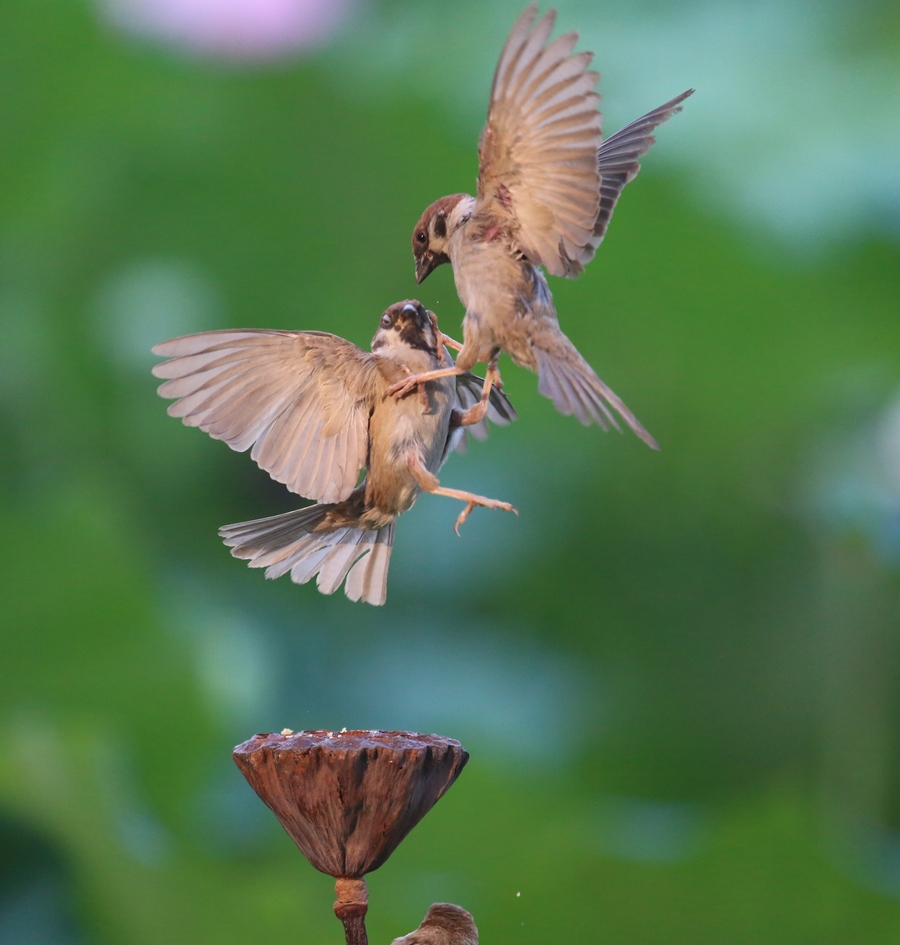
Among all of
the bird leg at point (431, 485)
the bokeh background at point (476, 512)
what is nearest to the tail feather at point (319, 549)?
the bird leg at point (431, 485)

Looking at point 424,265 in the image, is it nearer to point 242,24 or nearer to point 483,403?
point 483,403

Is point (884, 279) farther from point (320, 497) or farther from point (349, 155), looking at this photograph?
point (320, 497)

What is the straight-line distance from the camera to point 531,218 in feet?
4.13

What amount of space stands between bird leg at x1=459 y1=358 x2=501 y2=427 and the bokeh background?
1.03m

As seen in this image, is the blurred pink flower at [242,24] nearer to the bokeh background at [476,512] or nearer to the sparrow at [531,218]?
the bokeh background at [476,512]

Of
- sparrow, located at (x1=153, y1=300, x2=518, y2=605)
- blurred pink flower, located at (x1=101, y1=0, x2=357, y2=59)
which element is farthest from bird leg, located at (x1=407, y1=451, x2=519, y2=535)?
blurred pink flower, located at (x1=101, y1=0, x2=357, y2=59)

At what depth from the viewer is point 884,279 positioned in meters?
2.47

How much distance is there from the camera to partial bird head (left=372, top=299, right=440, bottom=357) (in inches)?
53.5

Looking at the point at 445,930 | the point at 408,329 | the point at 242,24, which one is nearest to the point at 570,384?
the point at 408,329

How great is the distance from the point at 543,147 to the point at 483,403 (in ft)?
1.01

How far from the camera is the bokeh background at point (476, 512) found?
2.35 metres

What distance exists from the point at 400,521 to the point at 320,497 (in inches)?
44.8

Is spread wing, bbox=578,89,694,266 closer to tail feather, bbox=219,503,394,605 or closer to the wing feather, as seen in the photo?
the wing feather

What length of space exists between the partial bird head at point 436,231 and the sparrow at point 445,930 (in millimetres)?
744
